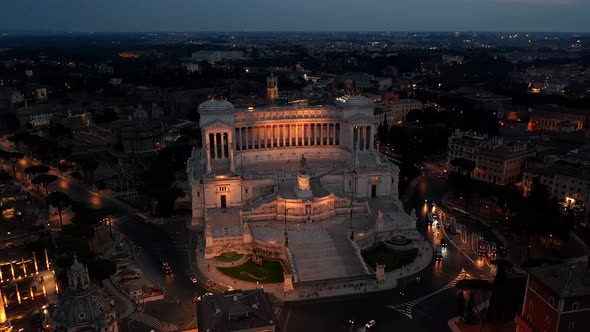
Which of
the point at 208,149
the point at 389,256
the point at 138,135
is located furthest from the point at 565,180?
the point at 138,135

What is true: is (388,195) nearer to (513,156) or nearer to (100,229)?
(513,156)

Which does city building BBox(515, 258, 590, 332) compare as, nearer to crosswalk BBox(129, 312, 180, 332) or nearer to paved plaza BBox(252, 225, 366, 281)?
paved plaza BBox(252, 225, 366, 281)

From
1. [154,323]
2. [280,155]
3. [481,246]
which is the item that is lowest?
[481,246]

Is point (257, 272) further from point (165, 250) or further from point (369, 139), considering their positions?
point (369, 139)

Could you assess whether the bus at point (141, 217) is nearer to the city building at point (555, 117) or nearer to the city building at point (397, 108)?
the city building at point (397, 108)

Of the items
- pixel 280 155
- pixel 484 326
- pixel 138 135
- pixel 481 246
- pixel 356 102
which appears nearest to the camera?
pixel 484 326

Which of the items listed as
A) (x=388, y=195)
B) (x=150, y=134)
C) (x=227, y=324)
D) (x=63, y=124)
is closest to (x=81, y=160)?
(x=150, y=134)

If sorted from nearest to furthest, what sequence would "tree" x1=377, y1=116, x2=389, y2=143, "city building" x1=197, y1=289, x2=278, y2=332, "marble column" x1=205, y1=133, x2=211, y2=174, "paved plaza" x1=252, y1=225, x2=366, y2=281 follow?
"city building" x1=197, y1=289, x2=278, y2=332, "paved plaza" x1=252, y1=225, x2=366, y2=281, "marble column" x1=205, y1=133, x2=211, y2=174, "tree" x1=377, y1=116, x2=389, y2=143

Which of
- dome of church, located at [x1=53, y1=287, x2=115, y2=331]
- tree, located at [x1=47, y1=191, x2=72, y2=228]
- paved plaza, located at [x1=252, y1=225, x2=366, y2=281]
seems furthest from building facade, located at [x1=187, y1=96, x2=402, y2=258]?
dome of church, located at [x1=53, y1=287, x2=115, y2=331]
